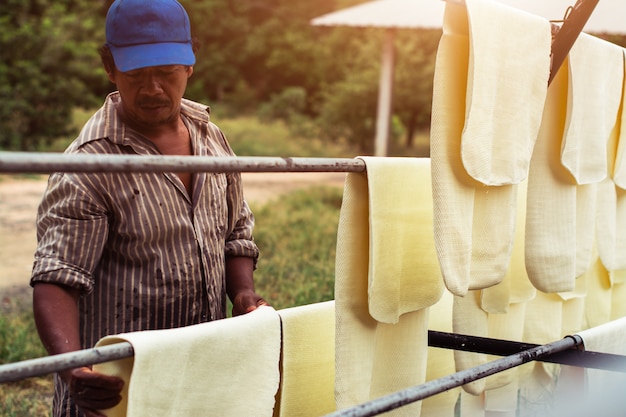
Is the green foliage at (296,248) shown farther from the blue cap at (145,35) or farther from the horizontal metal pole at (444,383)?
the blue cap at (145,35)

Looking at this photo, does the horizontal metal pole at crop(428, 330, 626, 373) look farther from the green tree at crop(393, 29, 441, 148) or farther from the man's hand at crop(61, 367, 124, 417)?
the green tree at crop(393, 29, 441, 148)

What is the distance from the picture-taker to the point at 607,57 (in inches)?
82.0

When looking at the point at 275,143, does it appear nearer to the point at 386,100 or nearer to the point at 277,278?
the point at 386,100

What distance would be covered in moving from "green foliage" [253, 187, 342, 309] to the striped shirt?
2.70m

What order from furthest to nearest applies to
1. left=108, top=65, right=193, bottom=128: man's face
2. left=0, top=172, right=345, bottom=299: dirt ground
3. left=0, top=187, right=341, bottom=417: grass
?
left=0, top=172, right=345, bottom=299: dirt ground
left=0, top=187, right=341, bottom=417: grass
left=108, top=65, right=193, bottom=128: man's face

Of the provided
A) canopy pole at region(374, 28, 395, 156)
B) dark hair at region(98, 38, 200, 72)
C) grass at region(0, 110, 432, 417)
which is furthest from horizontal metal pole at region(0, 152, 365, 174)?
canopy pole at region(374, 28, 395, 156)

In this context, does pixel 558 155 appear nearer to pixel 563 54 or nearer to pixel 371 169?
pixel 563 54

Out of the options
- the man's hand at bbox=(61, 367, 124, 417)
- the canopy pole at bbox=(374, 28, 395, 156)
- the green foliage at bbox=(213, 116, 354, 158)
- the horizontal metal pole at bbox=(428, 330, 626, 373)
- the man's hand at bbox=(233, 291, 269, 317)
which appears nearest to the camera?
the man's hand at bbox=(61, 367, 124, 417)

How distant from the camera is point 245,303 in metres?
1.75

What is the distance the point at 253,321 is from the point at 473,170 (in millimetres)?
550

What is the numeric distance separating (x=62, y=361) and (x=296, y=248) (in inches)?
214

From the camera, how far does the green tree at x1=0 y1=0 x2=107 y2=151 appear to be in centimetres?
1420

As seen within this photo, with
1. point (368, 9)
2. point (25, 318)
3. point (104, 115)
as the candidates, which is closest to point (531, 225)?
point (104, 115)

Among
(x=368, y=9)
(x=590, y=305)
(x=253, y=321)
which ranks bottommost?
(x=590, y=305)
